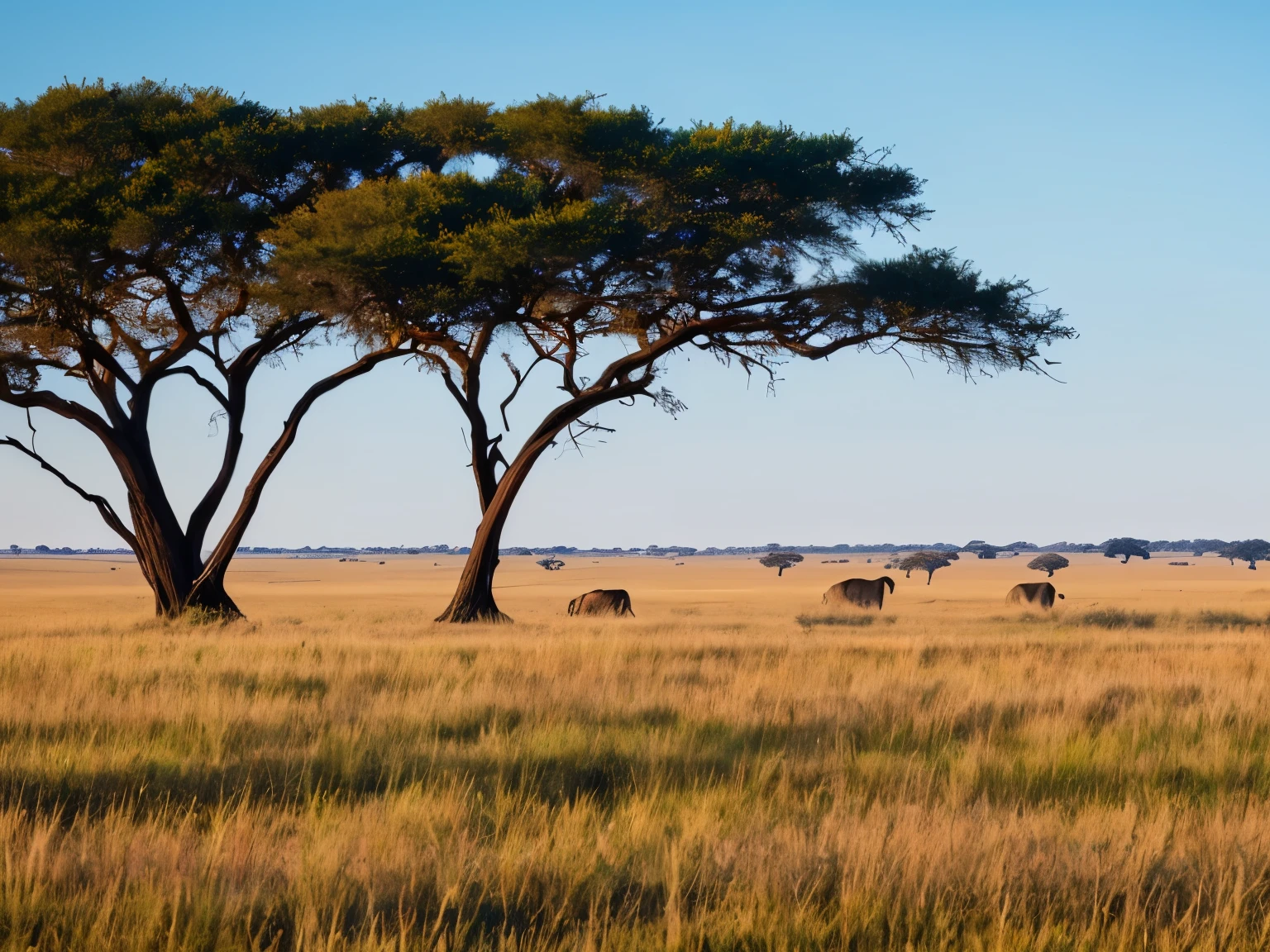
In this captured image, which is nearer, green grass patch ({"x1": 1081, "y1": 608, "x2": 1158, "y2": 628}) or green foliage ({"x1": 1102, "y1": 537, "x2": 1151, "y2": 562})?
green grass patch ({"x1": 1081, "y1": 608, "x2": 1158, "y2": 628})

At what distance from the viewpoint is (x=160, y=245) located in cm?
2211

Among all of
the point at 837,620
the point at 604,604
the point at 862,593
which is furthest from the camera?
the point at 862,593

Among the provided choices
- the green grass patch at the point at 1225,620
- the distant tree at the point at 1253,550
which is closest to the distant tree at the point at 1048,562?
the distant tree at the point at 1253,550

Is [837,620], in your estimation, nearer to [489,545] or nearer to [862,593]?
[862,593]

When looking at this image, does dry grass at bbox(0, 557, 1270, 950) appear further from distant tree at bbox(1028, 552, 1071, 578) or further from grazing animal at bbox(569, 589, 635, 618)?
distant tree at bbox(1028, 552, 1071, 578)

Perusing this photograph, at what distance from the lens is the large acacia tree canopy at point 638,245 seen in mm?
20734

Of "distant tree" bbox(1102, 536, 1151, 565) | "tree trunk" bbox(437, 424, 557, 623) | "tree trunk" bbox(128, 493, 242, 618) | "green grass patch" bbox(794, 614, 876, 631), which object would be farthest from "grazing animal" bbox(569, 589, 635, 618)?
"distant tree" bbox(1102, 536, 1151, 565)

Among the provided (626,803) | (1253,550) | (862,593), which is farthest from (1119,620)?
(1253,550)

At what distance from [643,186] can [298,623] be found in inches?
448

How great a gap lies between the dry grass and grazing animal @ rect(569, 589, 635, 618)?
52.3 ft

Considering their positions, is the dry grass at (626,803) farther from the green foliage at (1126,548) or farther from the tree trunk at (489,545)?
the green foliage at (1126,548)

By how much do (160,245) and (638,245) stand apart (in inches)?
360

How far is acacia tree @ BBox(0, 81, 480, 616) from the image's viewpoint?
21562 millimetres

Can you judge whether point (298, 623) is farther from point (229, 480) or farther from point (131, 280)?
point (131, 280)
